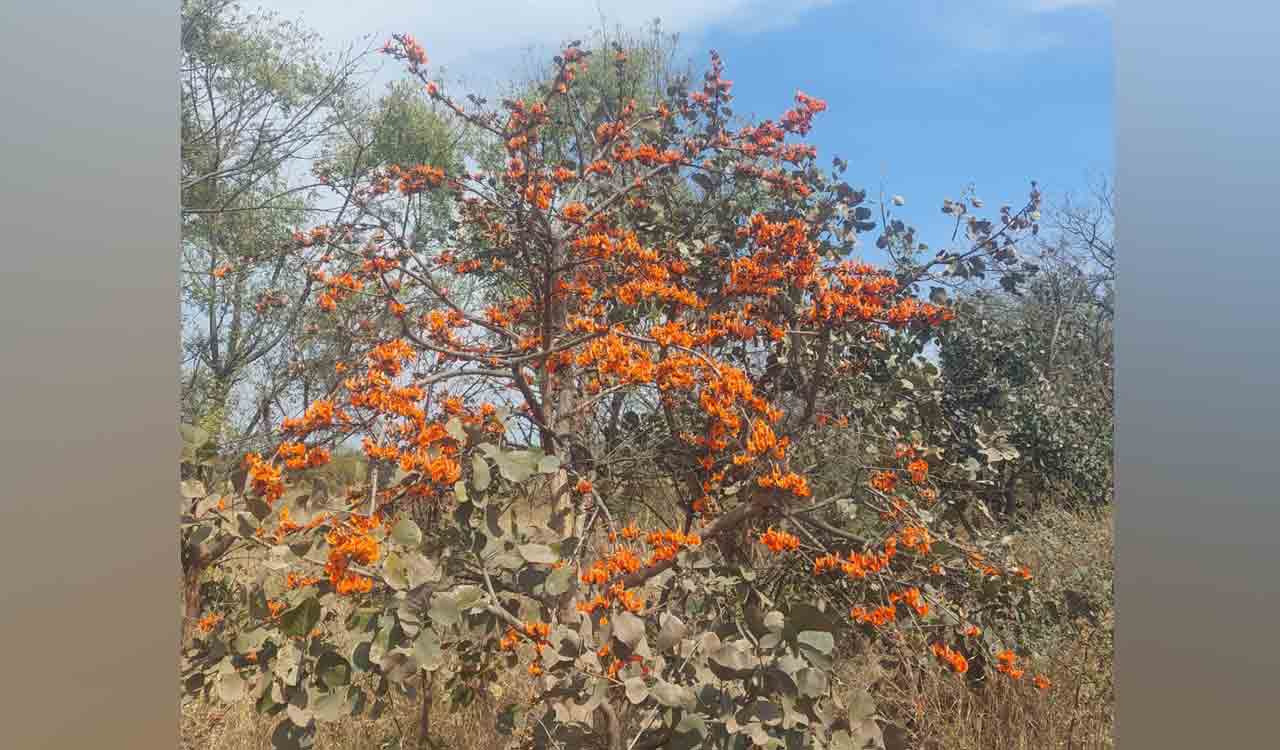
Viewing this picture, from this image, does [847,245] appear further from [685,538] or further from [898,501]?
[685,538]

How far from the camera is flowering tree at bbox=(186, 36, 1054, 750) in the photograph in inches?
63.7

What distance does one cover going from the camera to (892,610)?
1.76 m

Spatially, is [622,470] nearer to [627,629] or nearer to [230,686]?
[627,629]

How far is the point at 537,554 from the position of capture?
161 cm

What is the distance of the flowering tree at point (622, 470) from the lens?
5.31 ft

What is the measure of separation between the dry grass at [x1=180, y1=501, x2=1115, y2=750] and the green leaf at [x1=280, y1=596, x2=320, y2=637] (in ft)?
1.75

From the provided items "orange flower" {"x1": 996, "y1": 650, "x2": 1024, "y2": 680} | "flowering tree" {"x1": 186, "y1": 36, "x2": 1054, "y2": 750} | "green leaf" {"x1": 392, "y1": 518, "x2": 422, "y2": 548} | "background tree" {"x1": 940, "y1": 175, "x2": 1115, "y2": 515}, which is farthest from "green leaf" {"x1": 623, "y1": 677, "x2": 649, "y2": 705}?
"background tree" {"x1": 940, "y1": 175, "x2": 1115, "y2": 515}

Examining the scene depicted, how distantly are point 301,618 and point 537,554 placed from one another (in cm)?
39

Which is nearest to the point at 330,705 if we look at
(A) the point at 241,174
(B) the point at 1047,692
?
(B) the point at 1047,692

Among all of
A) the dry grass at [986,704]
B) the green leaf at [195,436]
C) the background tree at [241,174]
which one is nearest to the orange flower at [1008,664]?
the dry grass at [986,704]

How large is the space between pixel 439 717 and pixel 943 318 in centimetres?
145

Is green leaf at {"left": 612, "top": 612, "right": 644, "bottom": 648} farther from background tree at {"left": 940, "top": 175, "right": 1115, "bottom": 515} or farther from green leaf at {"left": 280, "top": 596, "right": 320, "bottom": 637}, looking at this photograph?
background tree at {"left": 940, "top": 175, "right": 1115, "bottom": 515}
